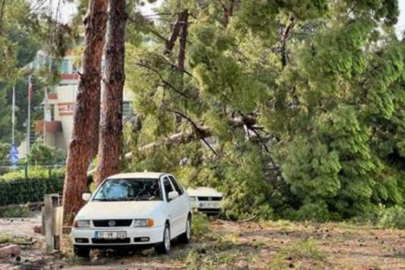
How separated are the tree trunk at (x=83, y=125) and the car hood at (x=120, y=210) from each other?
4.16 meters

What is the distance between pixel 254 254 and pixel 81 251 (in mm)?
3080

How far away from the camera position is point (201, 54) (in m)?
17.0

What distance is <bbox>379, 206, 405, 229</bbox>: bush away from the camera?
62.0 ft

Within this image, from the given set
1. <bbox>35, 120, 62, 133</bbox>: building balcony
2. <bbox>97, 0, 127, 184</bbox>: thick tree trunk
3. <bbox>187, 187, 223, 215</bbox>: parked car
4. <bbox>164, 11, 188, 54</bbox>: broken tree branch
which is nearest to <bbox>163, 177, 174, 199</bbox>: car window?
<bbox>97, 0, 127, 184</bbox>: thick tree trunk

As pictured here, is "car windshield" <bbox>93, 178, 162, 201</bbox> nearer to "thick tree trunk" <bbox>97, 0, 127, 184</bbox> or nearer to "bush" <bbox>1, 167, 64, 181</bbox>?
"thick tree trunk" <bbox>97, 0, 127, 184</bbox>

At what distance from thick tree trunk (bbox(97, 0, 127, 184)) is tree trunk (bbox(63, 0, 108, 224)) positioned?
0.67 meters

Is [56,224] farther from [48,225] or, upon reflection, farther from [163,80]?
[163,80]

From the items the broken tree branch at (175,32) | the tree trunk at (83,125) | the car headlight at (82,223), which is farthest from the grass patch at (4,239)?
the broken tree branch at (175,32)

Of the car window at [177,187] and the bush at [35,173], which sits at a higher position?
the car window at [177,187]

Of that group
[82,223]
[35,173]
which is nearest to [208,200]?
[82,223]

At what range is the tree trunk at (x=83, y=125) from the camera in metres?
16.6

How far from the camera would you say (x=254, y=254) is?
12375 millimetres

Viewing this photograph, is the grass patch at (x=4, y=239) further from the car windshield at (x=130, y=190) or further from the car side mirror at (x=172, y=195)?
the car side mirror at (x=172, y=195)

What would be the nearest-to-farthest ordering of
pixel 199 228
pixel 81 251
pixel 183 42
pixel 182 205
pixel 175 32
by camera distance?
1. pixel 81 251
2. pixel 182 205
3. pixel 199 228
4. pixel 183 42
5. pixel 175 32
